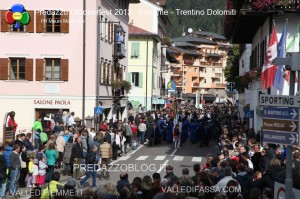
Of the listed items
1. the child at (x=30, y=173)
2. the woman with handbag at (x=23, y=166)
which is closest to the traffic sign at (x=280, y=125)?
the child at (x=30, y=173)

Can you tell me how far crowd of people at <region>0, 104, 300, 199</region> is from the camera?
12.8m

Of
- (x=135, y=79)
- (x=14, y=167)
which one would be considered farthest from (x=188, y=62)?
(x=14, y=167)

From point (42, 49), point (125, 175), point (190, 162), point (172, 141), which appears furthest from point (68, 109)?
point (125, 175)

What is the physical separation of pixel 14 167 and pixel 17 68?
2082cm

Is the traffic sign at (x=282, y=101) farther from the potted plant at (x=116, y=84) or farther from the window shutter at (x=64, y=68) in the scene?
the potted plant at (x=116, y=84)

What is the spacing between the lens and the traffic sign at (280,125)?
8.60 m

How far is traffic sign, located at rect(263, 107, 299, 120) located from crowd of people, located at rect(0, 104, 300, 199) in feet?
6.39

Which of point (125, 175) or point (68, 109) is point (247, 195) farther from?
point (68, 109)

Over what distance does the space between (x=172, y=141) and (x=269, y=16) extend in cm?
1687

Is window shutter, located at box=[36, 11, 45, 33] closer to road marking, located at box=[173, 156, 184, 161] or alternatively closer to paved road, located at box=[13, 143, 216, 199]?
paved road, located at box=[13, 143, 216, 199]

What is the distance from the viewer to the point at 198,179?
44.9 ft

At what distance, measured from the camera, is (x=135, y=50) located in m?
70.6

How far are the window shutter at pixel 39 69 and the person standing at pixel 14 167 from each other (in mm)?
19959

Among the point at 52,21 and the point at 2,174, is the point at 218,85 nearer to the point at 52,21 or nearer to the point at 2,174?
the point at 52,21
